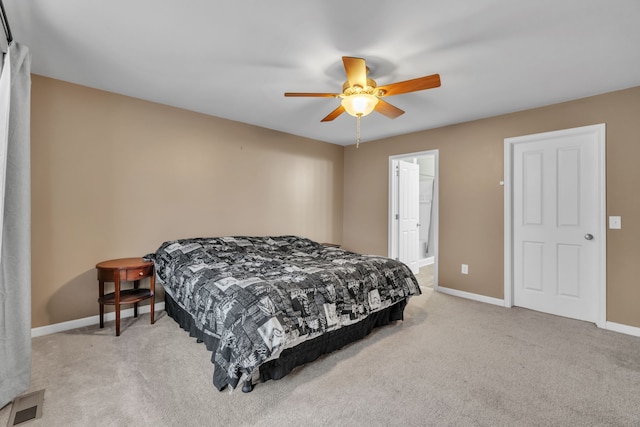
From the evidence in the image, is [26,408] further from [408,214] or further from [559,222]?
[408,214]

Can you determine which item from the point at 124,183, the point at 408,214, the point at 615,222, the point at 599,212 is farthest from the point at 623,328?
the point at 124,183

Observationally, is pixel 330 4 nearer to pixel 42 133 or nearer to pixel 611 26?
pixel 611 26

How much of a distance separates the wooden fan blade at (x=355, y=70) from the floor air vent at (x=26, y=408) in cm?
280

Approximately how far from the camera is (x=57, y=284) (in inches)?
111

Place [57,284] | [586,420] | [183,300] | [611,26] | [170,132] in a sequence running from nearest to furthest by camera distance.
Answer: [586,420]
[611,26]
[183,300]
[57,284]
[170,132]

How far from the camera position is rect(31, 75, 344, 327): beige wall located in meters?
2.78

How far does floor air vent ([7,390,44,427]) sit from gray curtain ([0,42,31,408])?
0.19ft

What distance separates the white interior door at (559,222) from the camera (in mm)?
3123

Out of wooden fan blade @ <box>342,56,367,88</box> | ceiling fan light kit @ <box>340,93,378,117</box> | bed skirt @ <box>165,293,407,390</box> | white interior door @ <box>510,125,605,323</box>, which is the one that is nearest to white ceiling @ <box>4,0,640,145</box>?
wooden fan blade @ <box>342,56,367,88</box>

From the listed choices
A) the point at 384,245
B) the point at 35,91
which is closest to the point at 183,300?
the point at 35,91

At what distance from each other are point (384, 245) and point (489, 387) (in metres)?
3.05

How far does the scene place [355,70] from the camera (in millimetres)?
2152

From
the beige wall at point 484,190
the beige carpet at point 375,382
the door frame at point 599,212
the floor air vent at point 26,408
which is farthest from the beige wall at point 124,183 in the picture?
the door frame at point 599,212

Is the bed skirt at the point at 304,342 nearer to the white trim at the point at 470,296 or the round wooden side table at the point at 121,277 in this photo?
the round wooden side table at the point at 121,277
